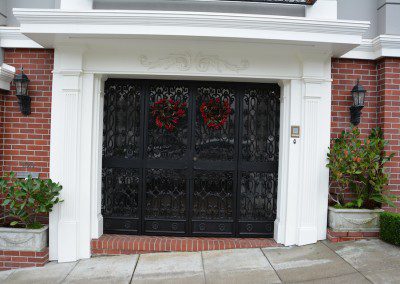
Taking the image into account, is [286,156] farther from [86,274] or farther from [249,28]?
[86,274]

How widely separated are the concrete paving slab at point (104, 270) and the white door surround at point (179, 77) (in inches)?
10.7

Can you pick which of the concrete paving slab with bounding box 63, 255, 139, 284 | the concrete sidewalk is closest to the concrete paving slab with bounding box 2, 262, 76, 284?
the concrete sidewalk

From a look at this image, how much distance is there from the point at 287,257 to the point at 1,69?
4.53 meters

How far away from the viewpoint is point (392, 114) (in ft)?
16.2

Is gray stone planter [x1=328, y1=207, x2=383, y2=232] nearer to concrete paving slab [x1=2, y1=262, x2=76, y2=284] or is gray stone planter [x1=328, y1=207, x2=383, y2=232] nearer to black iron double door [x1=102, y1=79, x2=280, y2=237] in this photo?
black iron double door [x1=102, y1=79, x2=280, y2=237]

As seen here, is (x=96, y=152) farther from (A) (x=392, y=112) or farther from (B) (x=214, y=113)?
(A) (x=392, y=112)

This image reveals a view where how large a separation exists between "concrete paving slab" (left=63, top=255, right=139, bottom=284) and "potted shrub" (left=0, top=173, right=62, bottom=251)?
0.65 metres

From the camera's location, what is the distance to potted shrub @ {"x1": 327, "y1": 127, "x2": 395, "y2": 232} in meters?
4.67

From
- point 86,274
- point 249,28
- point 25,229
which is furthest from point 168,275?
point 249,28

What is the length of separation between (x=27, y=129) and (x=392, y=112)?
525 centimetres

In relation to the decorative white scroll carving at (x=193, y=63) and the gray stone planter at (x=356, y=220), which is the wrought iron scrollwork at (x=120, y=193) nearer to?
the decorative white scroll carving at (x=193, y=63)

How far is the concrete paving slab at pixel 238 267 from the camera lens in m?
4.08

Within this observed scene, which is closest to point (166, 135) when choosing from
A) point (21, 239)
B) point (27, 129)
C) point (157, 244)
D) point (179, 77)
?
point (179, 77)

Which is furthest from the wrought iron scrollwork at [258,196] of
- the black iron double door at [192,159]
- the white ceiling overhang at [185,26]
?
the white ceiling overhang at [185,26]
